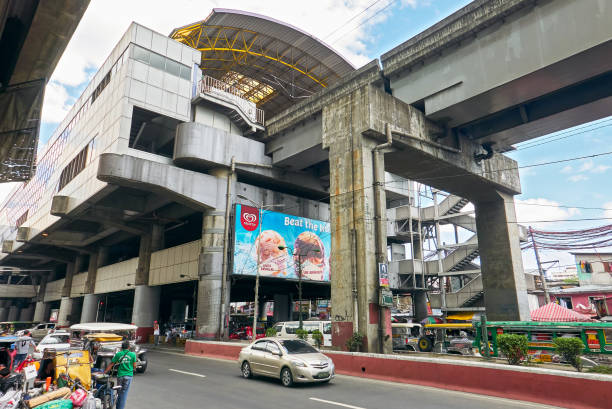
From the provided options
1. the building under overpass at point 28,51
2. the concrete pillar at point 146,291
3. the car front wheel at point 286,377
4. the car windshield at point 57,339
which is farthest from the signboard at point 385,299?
the concrete pillar at point 146,291

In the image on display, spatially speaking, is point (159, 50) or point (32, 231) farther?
point (32, 231)

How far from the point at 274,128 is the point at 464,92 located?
16193 mm

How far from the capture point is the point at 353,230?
20.7 metres

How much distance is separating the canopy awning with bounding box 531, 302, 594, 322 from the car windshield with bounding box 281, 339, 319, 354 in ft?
51.5

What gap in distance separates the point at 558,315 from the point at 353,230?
41.8 feet

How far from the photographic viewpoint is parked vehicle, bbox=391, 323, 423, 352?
24094 mm

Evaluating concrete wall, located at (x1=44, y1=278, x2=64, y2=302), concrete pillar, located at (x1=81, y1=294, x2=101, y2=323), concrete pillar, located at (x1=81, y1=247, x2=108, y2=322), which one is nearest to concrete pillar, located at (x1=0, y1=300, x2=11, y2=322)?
concrete wall, located at (x1=44, y1=278, x2=64, y2=302)

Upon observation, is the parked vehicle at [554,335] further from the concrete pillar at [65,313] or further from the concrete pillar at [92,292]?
the concrete pillar at [65,313]

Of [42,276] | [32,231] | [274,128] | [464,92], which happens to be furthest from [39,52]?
[42,276]

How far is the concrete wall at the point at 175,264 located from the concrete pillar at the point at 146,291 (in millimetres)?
868

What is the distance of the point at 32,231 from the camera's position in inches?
1935

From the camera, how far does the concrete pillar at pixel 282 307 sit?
151ft

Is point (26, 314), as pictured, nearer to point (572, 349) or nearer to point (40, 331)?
point (40, 331)

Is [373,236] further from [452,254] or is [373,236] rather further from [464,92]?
[452,254]
